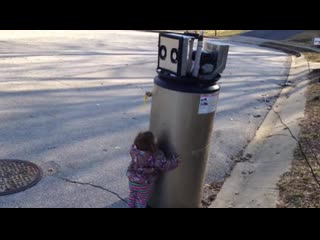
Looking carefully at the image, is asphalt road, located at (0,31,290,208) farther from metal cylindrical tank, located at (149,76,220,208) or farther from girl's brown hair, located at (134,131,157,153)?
girl's brown hair, located at (134,131,157,153)

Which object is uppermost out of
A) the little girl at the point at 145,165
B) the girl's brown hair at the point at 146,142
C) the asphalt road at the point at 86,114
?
the girl's brown hair at the point at 146,142

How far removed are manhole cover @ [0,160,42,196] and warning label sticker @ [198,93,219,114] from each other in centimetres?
207

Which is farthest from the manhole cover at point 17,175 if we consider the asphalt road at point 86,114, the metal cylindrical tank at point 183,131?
the metal cylindrical tank at point 183,131

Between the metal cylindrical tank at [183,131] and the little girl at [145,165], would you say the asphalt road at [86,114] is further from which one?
the metal cylindrical tank at [183,131]

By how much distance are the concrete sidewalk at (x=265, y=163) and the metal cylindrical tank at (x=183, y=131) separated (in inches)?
26.6

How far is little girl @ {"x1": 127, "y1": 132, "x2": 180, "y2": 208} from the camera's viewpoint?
142 inches

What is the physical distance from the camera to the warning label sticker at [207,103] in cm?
356

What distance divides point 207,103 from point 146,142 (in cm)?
62

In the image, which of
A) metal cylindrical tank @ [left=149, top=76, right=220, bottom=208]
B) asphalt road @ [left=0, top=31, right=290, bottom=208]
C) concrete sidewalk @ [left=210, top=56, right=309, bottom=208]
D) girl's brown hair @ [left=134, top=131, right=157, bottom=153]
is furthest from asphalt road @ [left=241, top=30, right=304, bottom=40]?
girl's brown hair @ [left=134, top=131, right=157, bottom=153]

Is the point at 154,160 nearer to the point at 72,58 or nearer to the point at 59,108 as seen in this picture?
the point at 59,108

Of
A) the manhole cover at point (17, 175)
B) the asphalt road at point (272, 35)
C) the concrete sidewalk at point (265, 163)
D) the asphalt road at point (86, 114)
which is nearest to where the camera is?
the manhole cover at point (17, 175)

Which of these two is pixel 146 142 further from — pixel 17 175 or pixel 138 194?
pixel 17 175

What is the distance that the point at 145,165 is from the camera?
145 inches

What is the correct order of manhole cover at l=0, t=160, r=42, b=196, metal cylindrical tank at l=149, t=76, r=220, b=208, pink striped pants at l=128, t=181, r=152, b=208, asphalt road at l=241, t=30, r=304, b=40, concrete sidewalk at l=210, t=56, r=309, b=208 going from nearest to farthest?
metal cylindrical tank at l=149, t=76, r=220, b=208 → pink striped pants at l=128, t=181, r=152, b=208 → manhole cover at l=0, t=160, r=42, b=196 → concrete sidewalk at l=210, t=56, r=309, b=208 → asphalt road at l=241, t=30, r=304, b=40
